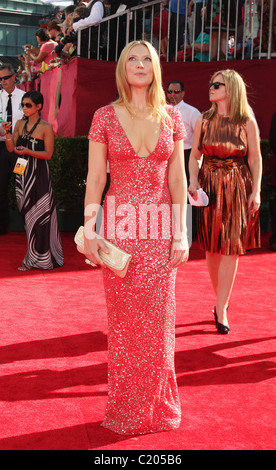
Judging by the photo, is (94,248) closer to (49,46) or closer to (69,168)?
(69,168)

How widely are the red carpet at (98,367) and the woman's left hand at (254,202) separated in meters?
0.95

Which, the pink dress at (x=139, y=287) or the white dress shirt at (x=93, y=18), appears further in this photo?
the white dress shirt at (x=93, y=18)

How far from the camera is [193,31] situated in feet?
36.4

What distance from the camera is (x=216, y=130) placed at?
5.11 m

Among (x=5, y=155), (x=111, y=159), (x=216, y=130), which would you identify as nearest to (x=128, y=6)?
(x=5, y=155)

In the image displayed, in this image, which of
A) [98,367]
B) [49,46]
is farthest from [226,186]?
[49,46]

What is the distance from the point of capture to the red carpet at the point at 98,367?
3.28 meters

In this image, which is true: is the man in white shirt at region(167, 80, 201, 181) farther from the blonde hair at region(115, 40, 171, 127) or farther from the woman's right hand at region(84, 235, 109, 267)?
the woman's right hand at region(84, 235, 109, 267)

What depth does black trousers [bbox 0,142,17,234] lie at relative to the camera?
9727 mm

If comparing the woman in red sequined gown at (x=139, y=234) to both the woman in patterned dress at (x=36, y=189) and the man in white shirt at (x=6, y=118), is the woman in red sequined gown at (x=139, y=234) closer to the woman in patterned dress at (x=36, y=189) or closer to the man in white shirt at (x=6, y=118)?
the woman in patterned dress at (x=36, y=189)

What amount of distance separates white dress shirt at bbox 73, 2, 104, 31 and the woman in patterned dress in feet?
14.9

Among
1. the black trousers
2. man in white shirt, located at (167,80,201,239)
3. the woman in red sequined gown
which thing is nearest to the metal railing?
man in white shirt, located at (167,80,201,239)

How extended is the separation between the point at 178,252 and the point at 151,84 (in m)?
0.82

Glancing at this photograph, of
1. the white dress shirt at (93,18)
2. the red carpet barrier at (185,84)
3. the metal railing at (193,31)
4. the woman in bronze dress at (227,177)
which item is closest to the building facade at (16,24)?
the white dress shirt at (93,18)
